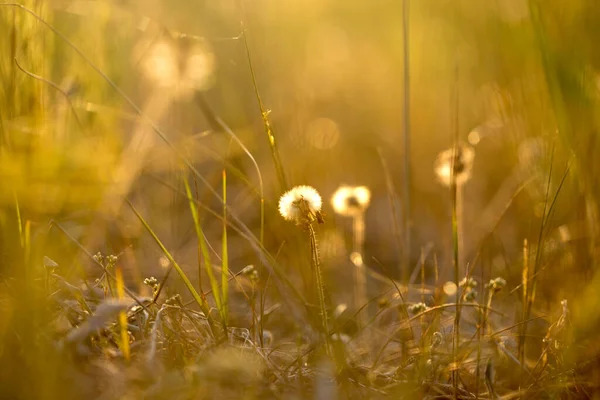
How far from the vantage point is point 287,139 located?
3.22 meters

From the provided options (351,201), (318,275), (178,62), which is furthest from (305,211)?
(178,62)

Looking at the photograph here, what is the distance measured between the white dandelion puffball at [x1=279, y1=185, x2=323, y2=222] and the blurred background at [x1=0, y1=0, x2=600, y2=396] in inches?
5.1

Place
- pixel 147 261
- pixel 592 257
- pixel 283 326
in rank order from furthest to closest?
pixel 147 261 < pixel 283 326 < pixel 592 257

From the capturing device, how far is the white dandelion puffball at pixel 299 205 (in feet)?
4.28

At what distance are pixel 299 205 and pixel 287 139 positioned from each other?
6.37 ft

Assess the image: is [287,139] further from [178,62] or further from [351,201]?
[351,201]

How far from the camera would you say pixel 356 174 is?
3229 mm

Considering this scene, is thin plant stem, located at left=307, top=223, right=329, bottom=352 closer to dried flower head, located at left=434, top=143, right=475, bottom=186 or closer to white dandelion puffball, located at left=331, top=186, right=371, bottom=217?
white dandelion puffball, located at left=331, top=186, right=371, bottom=217

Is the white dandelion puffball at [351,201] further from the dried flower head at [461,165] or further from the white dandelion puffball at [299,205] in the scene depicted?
the white dandelion puffball at [299,205]

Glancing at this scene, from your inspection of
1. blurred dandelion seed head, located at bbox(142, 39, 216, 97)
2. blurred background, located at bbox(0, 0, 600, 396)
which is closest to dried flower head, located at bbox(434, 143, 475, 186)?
blurred background, located at bbox(0, 0, 600, 396)

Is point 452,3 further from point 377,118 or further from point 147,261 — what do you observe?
point 147,261

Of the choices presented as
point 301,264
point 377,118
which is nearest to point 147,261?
point 301,264

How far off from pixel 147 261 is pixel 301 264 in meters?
0.80

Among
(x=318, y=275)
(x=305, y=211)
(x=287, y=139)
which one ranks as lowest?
(x=318, y=275)
